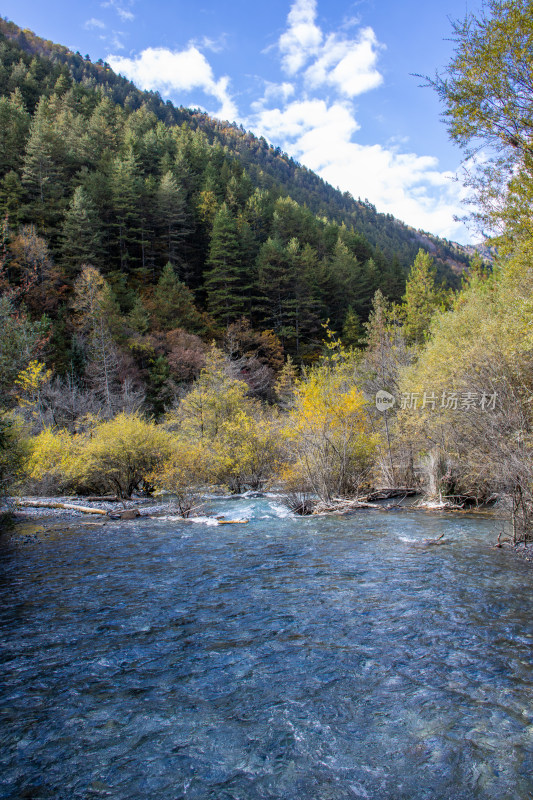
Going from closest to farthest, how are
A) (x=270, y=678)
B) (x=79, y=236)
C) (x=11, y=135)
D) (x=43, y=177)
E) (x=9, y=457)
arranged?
(x=270, y=678)
(x=9, y=457)
(x=79, y=236)
(x=43, y=177)
(x=11, y=135)

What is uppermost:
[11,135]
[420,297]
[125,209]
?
[11,135]

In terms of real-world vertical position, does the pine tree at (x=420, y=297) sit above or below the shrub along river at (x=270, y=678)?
above

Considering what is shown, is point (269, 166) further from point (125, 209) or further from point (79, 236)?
point (79, 236)

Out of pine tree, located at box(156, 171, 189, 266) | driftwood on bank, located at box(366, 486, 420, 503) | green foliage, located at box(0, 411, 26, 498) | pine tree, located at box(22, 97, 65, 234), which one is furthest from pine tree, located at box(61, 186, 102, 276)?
driftwood on bank, located at box(366, 486, 420, 503)

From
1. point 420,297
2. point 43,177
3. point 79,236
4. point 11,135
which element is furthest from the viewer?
point 11,135

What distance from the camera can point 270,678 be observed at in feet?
15.1

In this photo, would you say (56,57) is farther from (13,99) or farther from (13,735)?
(13,735)

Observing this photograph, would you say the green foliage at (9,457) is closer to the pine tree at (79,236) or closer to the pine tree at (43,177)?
the pine tree at (79,236)

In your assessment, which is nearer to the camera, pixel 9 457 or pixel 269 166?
pixel 9 457

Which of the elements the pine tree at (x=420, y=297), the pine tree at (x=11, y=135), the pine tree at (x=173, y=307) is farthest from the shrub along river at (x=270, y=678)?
the pine tree at (x=11, y=135)

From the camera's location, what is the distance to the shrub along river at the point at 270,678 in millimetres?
3309

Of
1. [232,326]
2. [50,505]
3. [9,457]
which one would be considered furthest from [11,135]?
[9,457]

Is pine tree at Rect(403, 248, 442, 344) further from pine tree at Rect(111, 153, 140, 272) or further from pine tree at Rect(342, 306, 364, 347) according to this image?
pine tree at Rect(111, 153, 140, 272)

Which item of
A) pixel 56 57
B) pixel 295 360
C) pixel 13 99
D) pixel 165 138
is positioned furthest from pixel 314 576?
pixel 56 57
